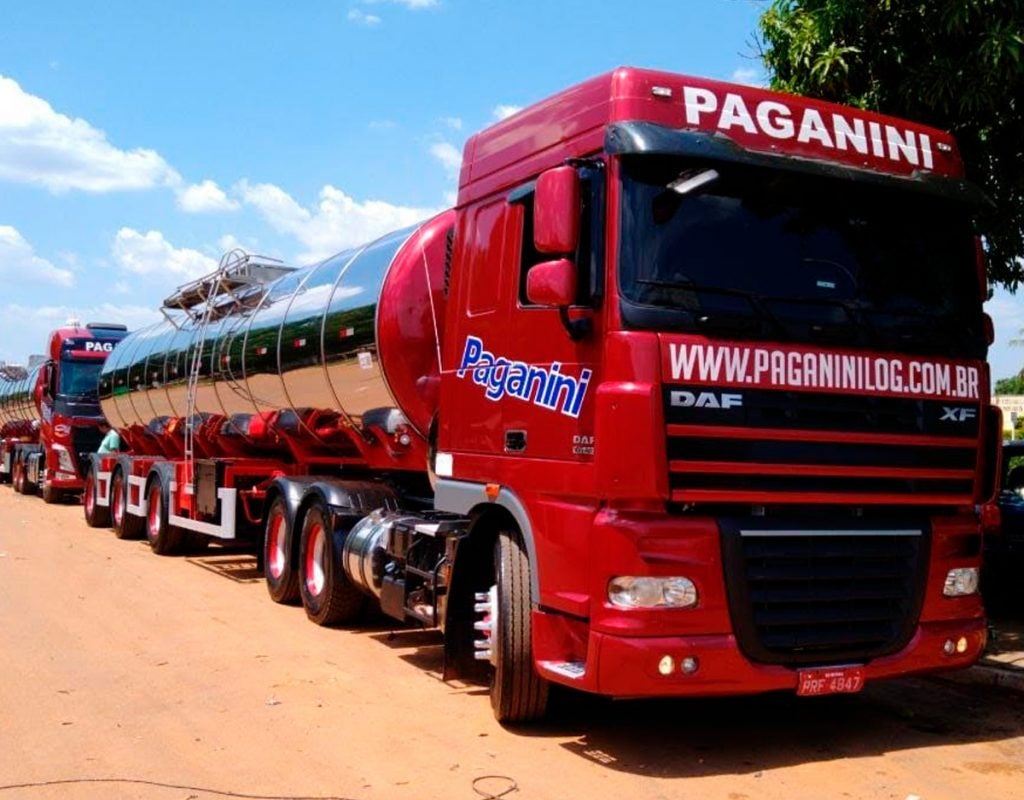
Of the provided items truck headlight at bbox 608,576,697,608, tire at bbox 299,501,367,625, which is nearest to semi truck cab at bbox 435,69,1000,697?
truck headlight at bbox 608,576,697,608

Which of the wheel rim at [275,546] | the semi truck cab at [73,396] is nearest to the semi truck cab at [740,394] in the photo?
the wheel rim at [275,546]

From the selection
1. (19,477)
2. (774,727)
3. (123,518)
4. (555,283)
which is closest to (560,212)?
(555,283)

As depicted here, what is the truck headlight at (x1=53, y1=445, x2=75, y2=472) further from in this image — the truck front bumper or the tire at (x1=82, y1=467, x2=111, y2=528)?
the truck front bumper

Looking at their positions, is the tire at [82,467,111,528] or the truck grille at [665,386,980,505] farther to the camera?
the tire at [82,467,111,528]

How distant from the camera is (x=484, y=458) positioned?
6.41 m

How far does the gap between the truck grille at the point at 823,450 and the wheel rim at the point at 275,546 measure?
5.90 m

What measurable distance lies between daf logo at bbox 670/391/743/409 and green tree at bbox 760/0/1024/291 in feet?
10.4

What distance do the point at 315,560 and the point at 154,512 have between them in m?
6.05

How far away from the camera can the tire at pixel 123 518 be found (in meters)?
16.1

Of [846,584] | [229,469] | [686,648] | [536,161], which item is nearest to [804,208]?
[536,161]

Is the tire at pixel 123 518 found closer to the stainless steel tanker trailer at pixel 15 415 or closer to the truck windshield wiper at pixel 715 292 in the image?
the stainless steel tanker trailer at pixel 15 415

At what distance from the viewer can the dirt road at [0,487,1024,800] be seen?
205 inches

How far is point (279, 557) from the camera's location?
33.9ft

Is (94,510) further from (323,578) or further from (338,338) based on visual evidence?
(338,338)
